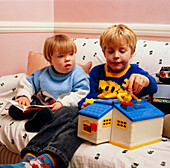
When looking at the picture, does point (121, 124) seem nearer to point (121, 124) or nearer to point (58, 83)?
point (121, 124)

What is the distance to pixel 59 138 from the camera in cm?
123

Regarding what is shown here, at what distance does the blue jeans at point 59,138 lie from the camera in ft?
3.84

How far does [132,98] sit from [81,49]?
2.63 ft

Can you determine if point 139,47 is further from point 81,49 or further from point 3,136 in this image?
point 3,136

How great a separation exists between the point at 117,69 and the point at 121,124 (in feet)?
1.31

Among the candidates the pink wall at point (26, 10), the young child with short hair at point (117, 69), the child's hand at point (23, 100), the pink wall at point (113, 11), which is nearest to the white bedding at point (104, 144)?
the child's hand at point (23, 100)

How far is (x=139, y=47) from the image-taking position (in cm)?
178

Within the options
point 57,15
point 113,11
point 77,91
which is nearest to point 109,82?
point 77,91

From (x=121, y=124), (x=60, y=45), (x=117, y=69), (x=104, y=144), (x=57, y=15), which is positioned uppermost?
(x=57, y=15)

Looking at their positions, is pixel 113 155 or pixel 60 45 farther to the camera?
pixel 60 45

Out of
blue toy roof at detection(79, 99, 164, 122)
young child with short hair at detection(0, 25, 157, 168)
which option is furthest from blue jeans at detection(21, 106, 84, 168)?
blue toy roof at detection(79, 99, 164, 122)

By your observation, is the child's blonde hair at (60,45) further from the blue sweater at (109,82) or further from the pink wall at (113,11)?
the pink wall at (113,11)

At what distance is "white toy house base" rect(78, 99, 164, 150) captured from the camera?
3.80 feet

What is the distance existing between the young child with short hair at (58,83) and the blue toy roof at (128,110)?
1.06 feet
